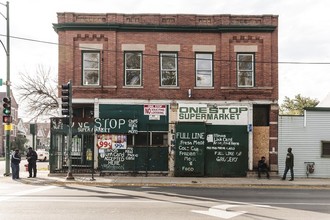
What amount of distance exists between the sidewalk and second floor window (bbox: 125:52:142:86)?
4.91 metres

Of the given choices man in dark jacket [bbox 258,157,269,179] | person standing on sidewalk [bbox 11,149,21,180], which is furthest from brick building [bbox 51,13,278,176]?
person standing on sidewalk [bbox 11,149,21,180]

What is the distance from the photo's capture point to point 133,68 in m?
23.4

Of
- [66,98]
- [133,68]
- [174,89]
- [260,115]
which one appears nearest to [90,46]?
[133,68]

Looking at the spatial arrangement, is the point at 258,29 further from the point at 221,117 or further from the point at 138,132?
the point at 138,132

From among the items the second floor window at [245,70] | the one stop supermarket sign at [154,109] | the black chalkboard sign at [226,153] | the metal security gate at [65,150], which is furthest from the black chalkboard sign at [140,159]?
the second floor window at [245,70]

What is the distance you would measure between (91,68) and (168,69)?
397 cm

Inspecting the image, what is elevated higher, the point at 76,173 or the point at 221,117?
the point at 221,117

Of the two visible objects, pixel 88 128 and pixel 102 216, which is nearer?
pixel 102 216

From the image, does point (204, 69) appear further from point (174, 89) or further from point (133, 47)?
point (133, 47)

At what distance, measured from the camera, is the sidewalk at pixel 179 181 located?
19.7m

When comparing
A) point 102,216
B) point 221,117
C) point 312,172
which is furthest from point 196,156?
point 102,216

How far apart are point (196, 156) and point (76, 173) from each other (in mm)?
6133

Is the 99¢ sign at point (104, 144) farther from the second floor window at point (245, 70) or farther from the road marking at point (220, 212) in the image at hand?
the road marking at point (220, 212)

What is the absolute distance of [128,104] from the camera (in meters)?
23.0
